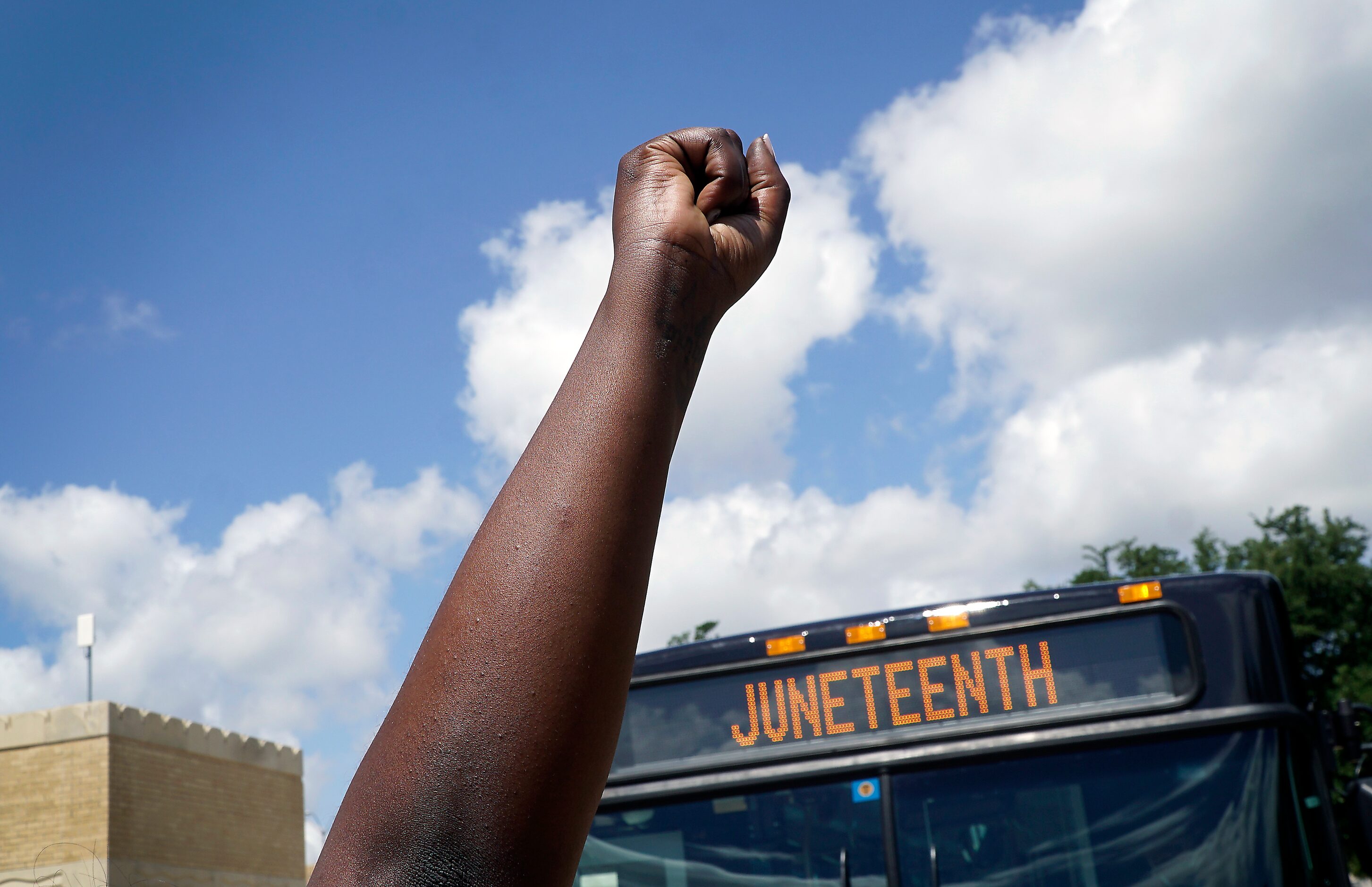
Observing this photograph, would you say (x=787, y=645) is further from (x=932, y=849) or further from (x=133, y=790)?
(x=133, y=790)

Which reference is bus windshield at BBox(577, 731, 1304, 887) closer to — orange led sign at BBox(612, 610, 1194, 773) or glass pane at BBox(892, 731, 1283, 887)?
glass pane at BBox(892, 731, 1283, 887)

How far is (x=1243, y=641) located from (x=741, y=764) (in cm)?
197

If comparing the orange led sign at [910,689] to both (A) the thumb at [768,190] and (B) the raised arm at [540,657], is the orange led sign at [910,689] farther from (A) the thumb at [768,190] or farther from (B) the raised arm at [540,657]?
(B) the raised arm at [540,657]

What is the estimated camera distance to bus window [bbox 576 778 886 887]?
4559mm

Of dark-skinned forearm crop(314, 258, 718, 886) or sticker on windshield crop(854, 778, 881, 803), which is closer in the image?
dark-skinned forearm crop(314, 258, 718, 886)

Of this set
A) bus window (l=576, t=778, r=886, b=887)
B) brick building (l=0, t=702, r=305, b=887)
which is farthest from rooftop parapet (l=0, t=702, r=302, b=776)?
bus window (l=576, t=778, r=886, b=887)

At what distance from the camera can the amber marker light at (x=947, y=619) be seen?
15.7ft

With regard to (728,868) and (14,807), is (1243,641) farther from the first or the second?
(14,807)

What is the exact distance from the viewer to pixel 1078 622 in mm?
4680

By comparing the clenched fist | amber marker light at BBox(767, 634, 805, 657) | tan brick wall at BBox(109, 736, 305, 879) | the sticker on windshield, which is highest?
tan brick wall at BBox(109, 736, 305, 879)

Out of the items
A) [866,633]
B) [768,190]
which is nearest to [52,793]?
[866,633]

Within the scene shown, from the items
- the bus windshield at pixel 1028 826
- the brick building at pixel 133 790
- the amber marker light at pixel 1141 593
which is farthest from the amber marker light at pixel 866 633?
the brick building at pixel 133 790

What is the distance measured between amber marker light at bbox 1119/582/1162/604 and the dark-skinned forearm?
4266 mm

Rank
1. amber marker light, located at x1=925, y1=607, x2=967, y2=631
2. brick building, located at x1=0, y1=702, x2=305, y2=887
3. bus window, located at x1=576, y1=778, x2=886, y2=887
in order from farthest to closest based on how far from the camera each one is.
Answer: brick building, located at x1=0, y1=702, x2=305, y2=887 → amber marker light, located at x1=925, y1=607, x2=967, y2=631 → bus window, located at x1=576, y1=778, x2=886, y2=887
